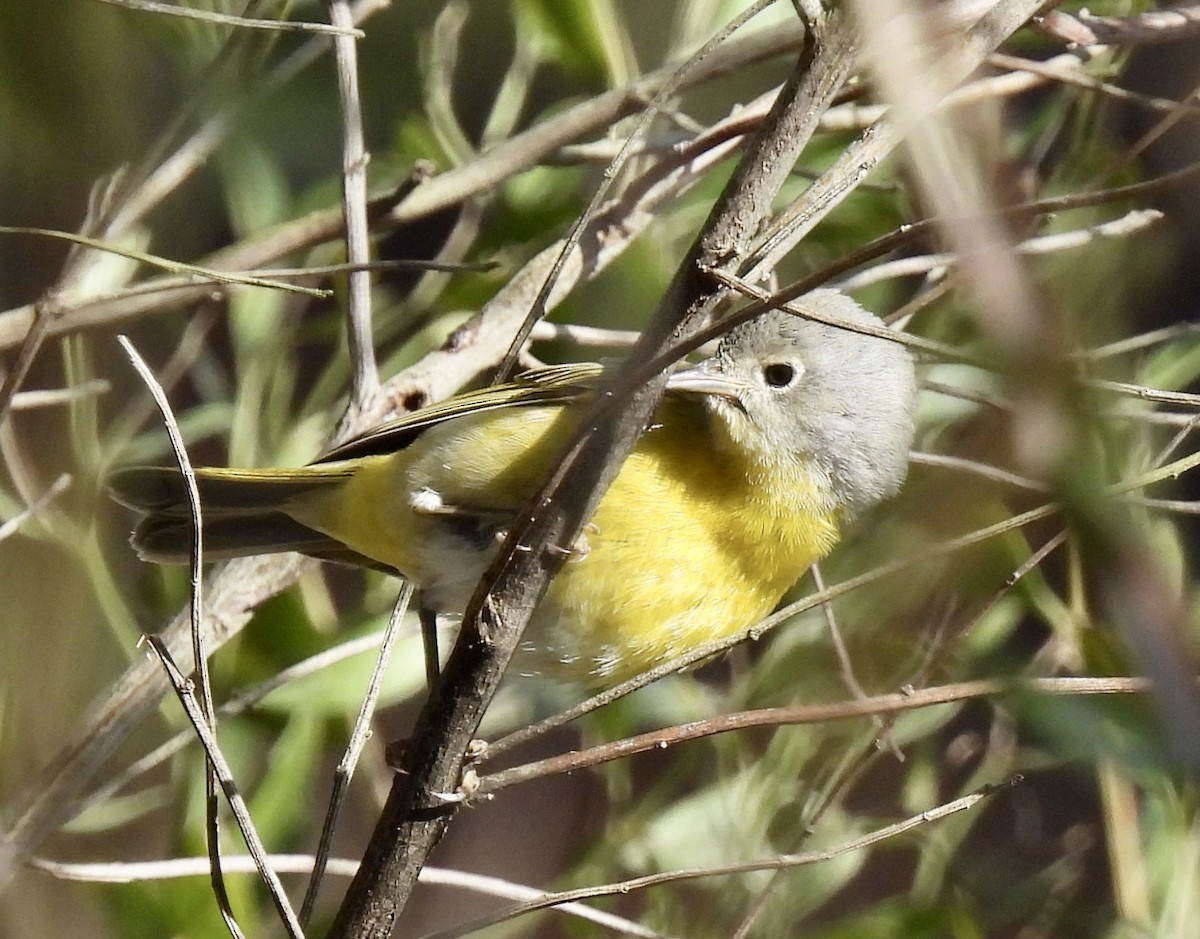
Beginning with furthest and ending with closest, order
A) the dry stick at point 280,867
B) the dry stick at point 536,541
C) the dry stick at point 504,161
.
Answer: the dry stick at point 504,161, the dry stick at point 280,867, the dry stick at point 536,541

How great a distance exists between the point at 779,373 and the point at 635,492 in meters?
0.46

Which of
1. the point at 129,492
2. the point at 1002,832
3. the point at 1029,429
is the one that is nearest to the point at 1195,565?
the point at 1002,832

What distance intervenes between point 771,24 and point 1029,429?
2362 mm

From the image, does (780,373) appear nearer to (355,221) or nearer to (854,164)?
(355,221)

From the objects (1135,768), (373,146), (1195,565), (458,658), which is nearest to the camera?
(1135,768)

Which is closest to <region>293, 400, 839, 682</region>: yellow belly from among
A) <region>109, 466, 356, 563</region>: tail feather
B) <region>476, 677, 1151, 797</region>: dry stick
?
<region>109, 466, 356, 563</region>: tail feather

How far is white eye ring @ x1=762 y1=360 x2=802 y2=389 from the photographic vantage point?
102 inches

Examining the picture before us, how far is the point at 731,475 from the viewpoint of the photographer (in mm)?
2398

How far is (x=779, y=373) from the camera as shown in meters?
2.59

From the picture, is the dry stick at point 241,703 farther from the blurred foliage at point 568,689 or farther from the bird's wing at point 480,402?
the bird's wing at point 480,402

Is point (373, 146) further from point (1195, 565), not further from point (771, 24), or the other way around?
point (1195, 565)

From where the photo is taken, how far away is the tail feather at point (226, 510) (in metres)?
2.54

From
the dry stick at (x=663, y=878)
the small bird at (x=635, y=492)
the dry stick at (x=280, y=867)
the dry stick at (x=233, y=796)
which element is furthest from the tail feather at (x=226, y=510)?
the dry stick at (x=663, y=878)

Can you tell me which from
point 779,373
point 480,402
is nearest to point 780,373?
point 779,373
